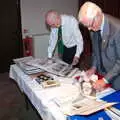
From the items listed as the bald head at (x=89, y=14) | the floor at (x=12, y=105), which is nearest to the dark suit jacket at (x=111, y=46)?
the bald head at (x=89, y=14)

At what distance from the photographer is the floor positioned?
2.88 m

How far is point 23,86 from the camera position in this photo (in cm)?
222

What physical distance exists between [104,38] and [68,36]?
98cm

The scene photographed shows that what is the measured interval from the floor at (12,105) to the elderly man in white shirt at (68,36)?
2.40 feet

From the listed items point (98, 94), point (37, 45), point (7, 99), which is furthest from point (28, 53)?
point (98, 94)

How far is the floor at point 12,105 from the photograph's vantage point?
2879 millimetres

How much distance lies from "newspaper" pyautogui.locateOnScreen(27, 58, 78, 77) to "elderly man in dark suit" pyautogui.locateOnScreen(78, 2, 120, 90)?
1.36ft

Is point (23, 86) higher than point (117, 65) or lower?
lower

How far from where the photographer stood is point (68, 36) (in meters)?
2.74

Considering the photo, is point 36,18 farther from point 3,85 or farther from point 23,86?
point 23,86

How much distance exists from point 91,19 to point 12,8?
2.88 m

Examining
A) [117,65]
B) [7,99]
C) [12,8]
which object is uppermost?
[12,8]

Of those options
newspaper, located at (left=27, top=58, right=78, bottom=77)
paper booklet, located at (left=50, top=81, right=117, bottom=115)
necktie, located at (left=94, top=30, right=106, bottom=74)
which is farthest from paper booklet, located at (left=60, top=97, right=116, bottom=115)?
newspaper, located at (left=27, top=58, right=78, bottom=77)

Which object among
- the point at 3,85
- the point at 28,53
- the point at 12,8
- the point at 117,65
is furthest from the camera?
the point at 28,53
